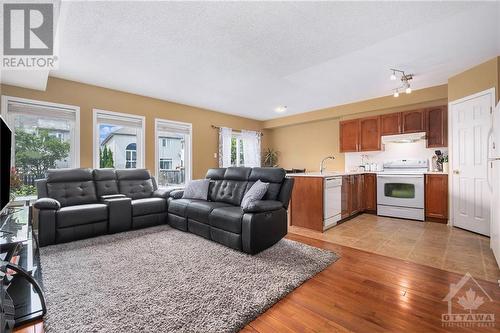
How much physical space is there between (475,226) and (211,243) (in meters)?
3.93

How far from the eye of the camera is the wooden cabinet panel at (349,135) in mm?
5375

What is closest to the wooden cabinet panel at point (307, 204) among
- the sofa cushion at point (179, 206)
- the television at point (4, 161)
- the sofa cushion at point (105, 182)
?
the sofa cushion at point (179, 206)

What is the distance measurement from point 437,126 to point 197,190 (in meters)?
4.66

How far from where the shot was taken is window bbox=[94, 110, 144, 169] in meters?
4.24

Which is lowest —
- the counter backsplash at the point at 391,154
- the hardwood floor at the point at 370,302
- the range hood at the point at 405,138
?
the hardwood floor at the point at 370,302

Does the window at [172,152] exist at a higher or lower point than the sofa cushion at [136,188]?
higher

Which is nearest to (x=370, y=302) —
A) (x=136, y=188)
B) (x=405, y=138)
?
(x=136, y=188)

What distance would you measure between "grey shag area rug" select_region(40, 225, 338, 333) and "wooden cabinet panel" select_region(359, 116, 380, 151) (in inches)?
131

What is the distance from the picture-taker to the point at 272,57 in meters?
3.05

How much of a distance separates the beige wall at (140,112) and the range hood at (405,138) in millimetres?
3801

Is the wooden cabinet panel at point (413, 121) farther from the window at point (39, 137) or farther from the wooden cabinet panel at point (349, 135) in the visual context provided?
the window at point (39, 137)

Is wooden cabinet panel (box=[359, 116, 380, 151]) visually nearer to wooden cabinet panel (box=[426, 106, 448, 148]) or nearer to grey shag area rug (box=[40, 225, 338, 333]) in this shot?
wooden cabinet panel (box=[426, 106, 448, 148])

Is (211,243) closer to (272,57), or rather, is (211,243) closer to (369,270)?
(369,270)

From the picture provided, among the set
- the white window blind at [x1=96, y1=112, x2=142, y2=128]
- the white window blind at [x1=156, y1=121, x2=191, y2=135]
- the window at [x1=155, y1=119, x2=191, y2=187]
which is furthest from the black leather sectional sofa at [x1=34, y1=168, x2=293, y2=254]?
the white window blind at [x1=156, y1=121, x2=191, y2=135]
